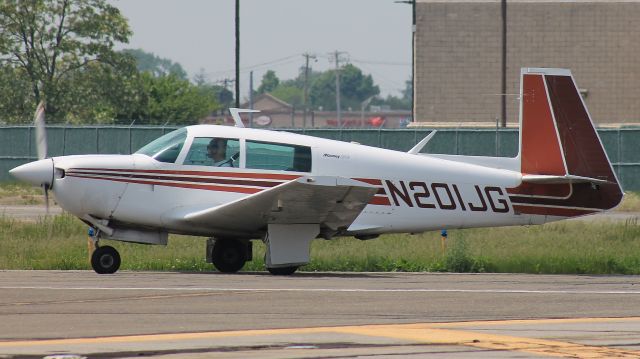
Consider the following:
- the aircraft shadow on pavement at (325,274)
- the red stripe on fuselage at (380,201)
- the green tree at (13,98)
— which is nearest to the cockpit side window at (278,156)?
the red stripe on fuselage at (380,201)

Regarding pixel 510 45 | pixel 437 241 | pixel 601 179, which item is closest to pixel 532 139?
pixel 601 179

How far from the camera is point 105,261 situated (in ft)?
57.3

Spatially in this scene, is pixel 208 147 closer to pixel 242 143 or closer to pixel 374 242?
pixel 242 143

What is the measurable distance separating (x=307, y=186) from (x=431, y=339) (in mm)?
5910

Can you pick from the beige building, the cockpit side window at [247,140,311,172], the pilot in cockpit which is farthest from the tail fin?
the beige building

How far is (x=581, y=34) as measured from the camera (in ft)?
198

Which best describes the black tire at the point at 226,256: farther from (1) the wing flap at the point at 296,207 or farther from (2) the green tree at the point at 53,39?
(2) the green tree at the point at 53,39

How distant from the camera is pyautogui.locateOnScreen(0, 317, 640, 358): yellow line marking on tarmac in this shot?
1019 centimetres

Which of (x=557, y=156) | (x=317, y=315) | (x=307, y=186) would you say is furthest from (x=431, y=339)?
(x=557, y=156)

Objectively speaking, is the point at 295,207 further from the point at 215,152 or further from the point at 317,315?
the point at 317,315

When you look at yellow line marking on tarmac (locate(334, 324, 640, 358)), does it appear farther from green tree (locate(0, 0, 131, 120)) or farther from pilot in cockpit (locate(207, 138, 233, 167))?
green tree (locate(0, 0, 131, 120))

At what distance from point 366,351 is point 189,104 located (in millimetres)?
71341

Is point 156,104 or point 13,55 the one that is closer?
point 13,55

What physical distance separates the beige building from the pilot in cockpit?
42560mm
